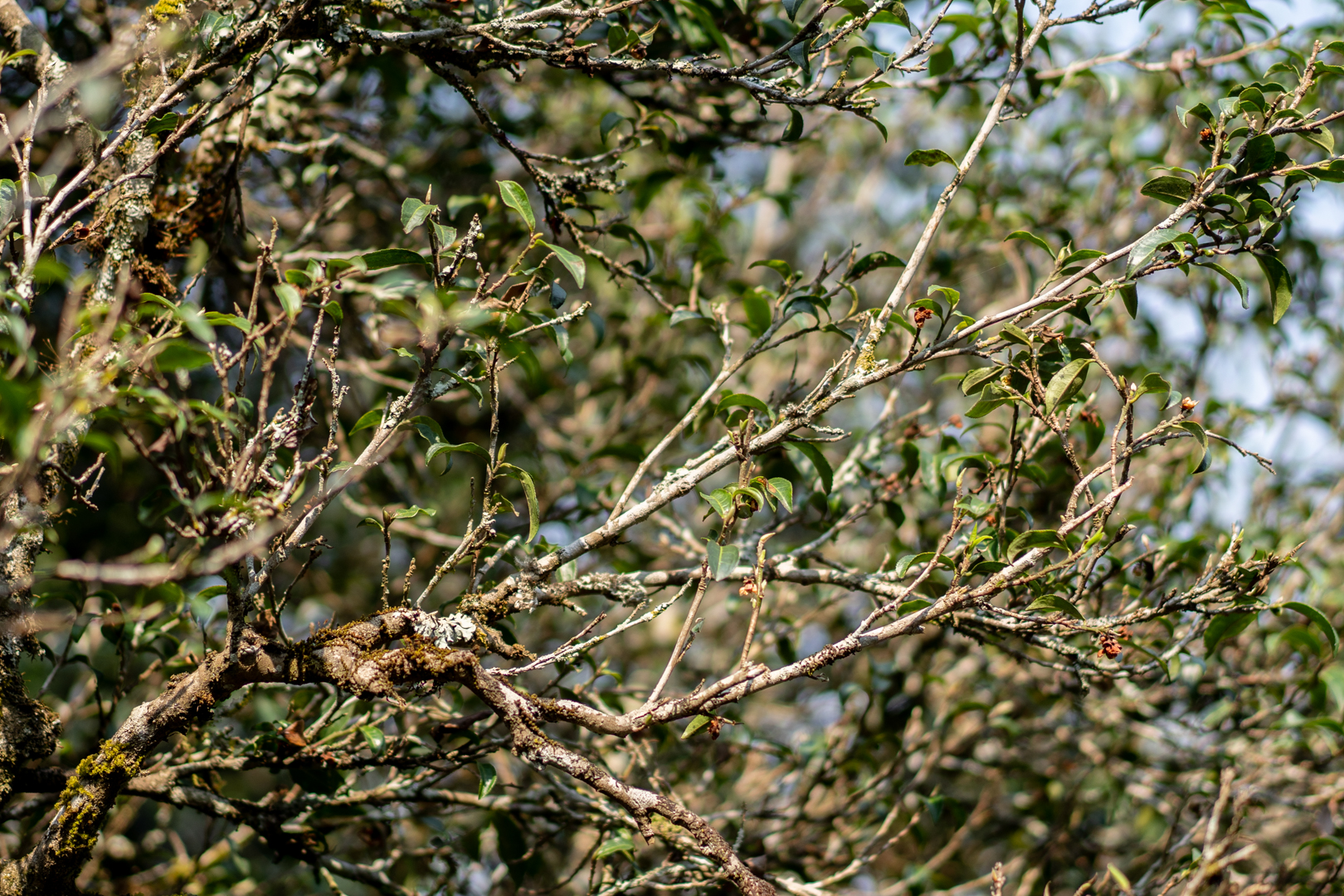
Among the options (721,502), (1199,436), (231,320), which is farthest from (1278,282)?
(231,320)

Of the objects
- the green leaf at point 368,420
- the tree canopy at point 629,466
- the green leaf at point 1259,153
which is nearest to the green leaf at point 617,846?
the tree canopy at point 629,466

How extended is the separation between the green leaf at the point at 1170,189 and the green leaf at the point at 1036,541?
0.77 metres

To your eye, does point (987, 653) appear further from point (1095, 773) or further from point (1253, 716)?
point (1253, 716)

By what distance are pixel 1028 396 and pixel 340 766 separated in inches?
71.8

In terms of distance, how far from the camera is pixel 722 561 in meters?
1.75

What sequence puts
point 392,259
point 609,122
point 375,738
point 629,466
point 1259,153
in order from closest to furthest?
point 392,259
point 1259,153
point 375,738
point 609,122
point 629,466

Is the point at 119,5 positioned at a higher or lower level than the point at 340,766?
higher

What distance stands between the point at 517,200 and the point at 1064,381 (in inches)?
47.0

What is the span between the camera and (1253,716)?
298 cm

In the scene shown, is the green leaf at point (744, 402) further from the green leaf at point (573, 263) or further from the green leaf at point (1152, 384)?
the green leaf at point (1152, 384)

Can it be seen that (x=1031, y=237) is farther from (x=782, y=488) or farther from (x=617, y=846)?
(x=617, y=846)

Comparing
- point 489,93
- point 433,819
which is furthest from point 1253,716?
point 489,93

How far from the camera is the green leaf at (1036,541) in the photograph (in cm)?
182

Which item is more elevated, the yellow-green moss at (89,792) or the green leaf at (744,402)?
the green leaf at (744,402)
